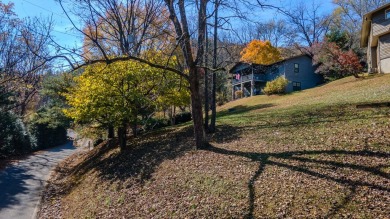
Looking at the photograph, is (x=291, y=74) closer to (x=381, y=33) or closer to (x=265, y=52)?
(x=265, y=52)

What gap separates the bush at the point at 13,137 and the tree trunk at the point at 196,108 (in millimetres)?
14915

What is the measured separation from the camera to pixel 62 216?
26.4 feet

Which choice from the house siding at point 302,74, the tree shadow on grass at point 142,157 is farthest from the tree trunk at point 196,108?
the house siding at point 302,74

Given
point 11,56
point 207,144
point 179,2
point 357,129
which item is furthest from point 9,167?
point 357,129

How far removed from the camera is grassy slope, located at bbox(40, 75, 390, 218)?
4573mm

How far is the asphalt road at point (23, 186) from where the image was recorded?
28.7 ft

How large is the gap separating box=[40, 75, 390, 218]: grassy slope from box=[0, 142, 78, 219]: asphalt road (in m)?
0.56

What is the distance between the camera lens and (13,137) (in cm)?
1942

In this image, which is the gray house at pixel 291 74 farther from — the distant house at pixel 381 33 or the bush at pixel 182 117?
the bush at pixel 182 117

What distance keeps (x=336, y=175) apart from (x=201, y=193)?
2616mm

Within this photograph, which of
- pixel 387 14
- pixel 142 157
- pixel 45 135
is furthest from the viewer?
pixel 45 135

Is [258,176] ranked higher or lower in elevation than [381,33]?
lower

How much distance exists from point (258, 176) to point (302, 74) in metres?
32.4

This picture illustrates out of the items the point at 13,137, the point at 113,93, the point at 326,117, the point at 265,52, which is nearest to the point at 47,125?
the point at 13,137
